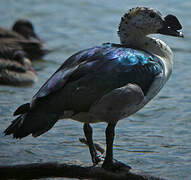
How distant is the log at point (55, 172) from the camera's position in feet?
17.6

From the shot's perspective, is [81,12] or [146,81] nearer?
[146,81]

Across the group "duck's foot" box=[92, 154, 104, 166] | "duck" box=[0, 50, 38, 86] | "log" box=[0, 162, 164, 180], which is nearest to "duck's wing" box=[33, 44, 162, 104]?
"log" box=[0, 162, 164, 180]

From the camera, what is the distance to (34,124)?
5168 millimetres

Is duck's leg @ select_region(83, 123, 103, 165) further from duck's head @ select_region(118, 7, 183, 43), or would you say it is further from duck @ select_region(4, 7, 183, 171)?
duck's head @ select_region(118, 7, 183, 43)

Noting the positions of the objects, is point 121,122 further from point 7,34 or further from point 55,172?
point 7,34

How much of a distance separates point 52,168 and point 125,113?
2.62 ft

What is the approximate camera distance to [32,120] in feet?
17.0

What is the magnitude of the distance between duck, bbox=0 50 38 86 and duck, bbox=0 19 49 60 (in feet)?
2.44

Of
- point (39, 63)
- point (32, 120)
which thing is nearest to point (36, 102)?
point (32, 120)

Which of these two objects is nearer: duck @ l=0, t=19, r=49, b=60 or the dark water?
the dark water

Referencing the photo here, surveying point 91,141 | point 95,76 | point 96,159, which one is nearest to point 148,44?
point 95,76

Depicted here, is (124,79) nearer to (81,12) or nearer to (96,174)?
(96,174)

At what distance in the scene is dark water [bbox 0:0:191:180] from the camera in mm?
6629

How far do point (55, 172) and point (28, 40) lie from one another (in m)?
8.43
